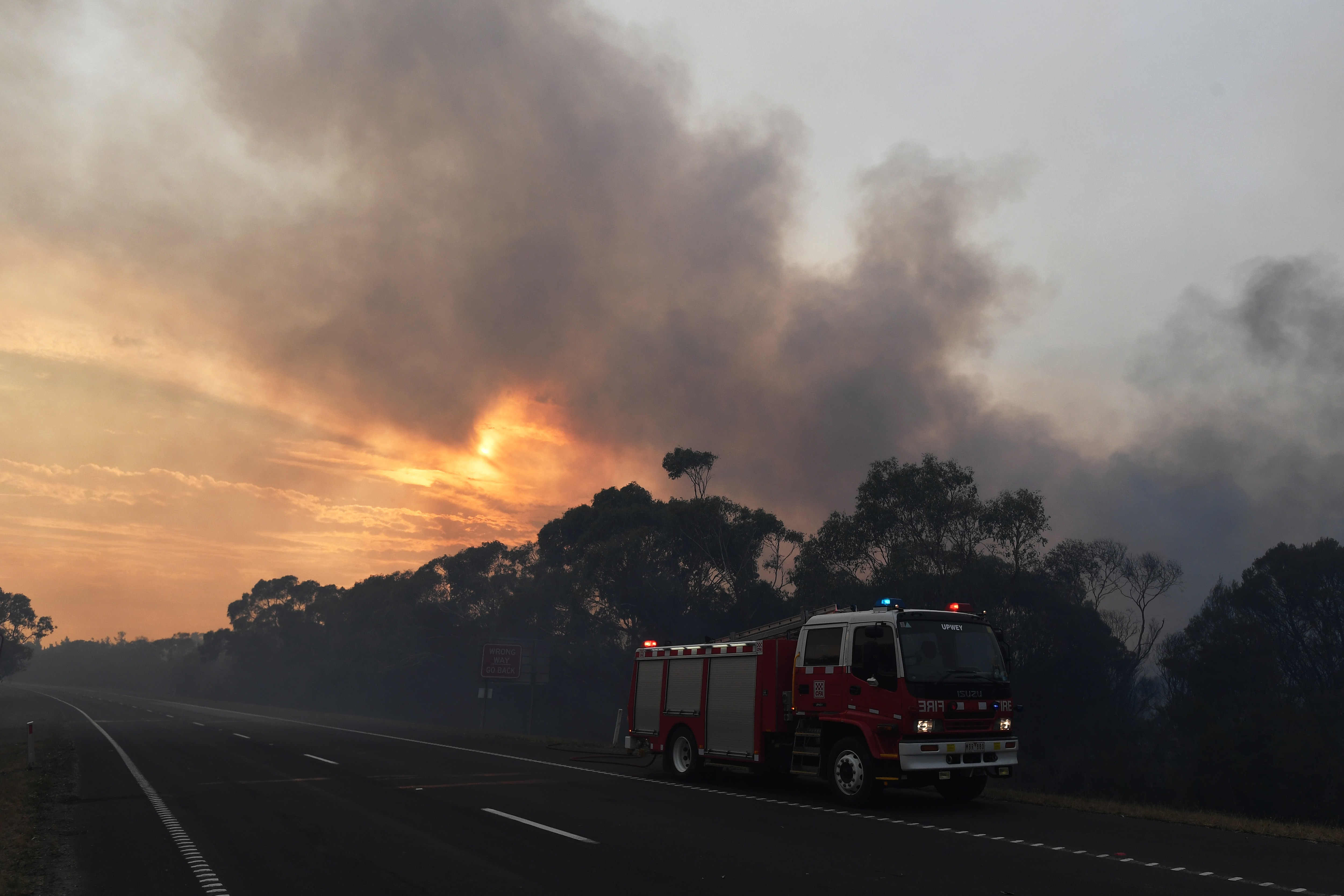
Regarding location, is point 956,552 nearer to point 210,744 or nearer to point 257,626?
point 210,744

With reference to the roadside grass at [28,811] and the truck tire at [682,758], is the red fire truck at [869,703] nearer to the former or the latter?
the truck tire at [682,758]

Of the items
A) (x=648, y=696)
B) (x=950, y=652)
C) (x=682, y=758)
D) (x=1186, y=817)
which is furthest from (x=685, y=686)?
(x=1186, y=817)

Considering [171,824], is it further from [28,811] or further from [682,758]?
[682,758]

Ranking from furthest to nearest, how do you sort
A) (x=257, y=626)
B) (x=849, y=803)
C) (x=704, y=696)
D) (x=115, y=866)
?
(x=257, y=626)
(x=704, y=696)
(x=849, y=803)
(x=115, y=866)

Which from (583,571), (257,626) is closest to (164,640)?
(257,626)

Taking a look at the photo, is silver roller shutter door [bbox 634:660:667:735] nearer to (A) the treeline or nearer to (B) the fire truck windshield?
(B) the fire truck windshield

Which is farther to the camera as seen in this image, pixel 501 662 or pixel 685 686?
pixel 501 662

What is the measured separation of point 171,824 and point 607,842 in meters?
6.73

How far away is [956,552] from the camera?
1823 inches

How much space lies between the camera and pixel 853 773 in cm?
1375

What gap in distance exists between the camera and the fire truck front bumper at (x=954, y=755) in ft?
42.3

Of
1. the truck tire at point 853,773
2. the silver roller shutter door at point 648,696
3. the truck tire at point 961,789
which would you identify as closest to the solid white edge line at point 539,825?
the truck tire at point 853,773

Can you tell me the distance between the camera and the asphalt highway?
8688 mm

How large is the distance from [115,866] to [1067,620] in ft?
153
